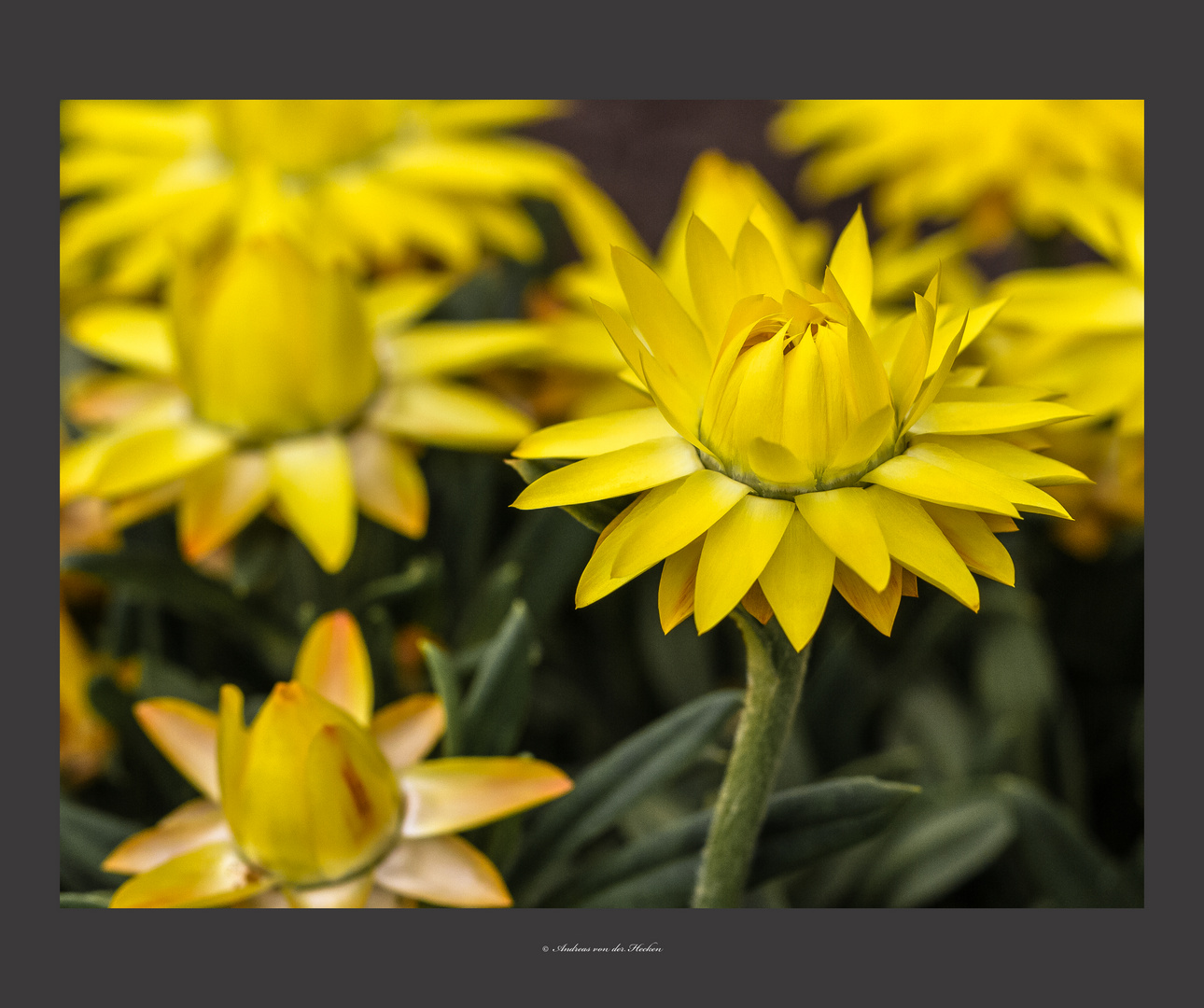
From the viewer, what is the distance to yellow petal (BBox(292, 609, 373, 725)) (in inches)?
23.0

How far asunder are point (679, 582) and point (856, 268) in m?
0.16

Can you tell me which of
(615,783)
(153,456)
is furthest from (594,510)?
(153,456)

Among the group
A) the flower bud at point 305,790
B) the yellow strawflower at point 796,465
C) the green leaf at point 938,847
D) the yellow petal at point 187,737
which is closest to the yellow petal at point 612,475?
the yellow strawflower at point 796,465

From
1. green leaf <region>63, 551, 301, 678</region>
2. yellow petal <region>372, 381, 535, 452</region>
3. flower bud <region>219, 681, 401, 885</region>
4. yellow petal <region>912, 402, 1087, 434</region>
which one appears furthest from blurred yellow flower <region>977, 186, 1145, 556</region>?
green leaf <region>63, 551, 301, 678</region>

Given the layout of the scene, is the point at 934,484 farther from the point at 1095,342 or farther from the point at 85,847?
the point at 85,847

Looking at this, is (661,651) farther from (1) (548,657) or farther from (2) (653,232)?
(2) (653,232)

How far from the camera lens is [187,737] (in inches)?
23.4

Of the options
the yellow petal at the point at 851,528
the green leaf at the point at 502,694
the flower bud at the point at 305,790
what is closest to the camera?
the yellow petal at the point at 851,528

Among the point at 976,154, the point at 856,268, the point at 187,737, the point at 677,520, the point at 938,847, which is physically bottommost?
the point at 938,847

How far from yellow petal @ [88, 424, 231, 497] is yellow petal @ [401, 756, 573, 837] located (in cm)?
23

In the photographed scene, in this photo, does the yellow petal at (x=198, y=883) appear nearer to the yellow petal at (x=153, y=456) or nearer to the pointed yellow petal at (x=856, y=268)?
the yellow petal at (x=153, y=456)

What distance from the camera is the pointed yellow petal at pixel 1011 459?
43 cm

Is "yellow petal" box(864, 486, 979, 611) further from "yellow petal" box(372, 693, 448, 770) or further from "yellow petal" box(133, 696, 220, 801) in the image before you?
"yellow petal" box(133, 696, 220, 801)

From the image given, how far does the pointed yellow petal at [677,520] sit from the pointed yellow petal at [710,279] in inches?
2.4
